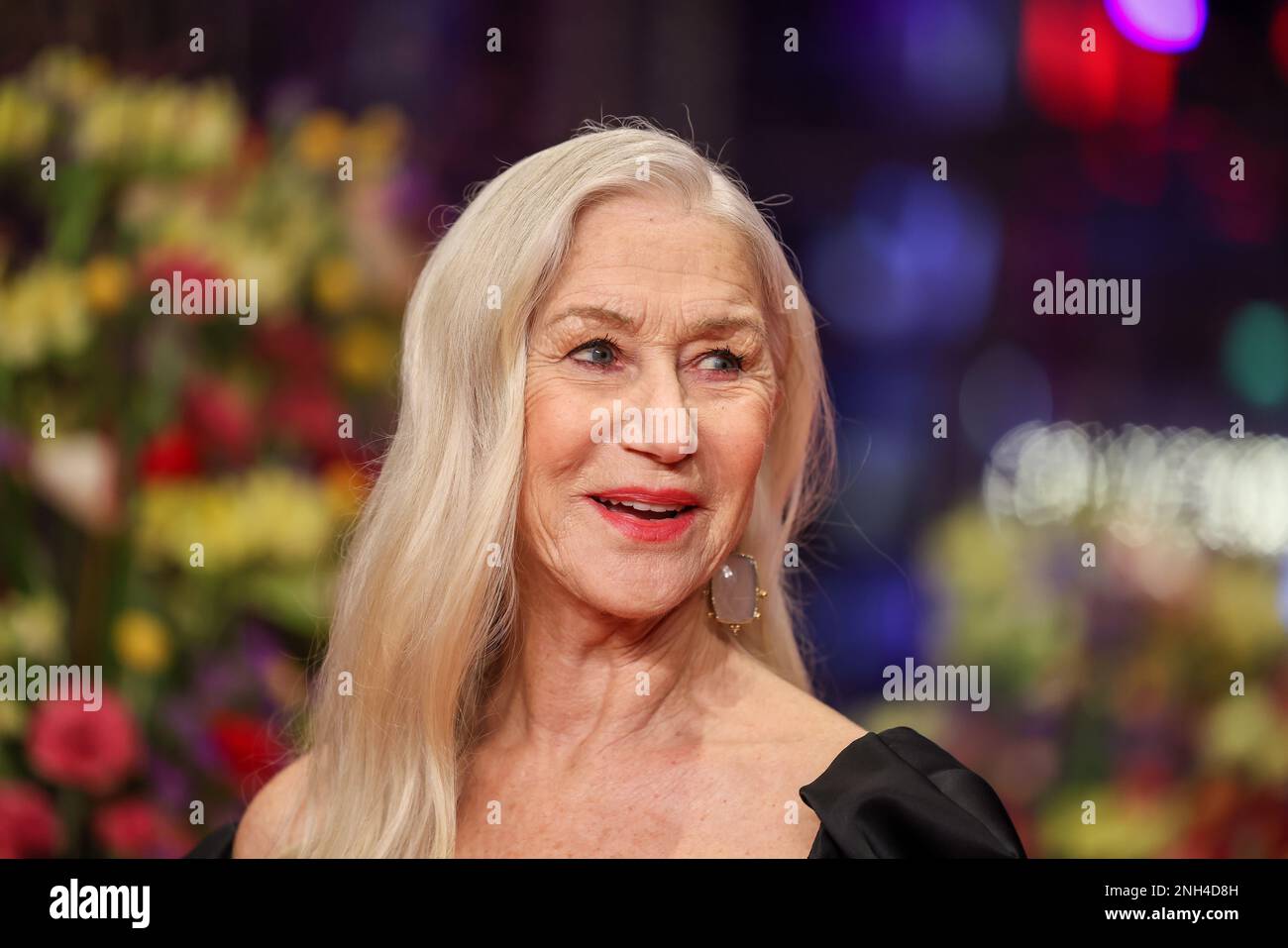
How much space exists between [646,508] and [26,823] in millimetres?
1897

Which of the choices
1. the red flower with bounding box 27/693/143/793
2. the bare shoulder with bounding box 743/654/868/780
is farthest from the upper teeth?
the red flower with bounding box 27/693/143/793

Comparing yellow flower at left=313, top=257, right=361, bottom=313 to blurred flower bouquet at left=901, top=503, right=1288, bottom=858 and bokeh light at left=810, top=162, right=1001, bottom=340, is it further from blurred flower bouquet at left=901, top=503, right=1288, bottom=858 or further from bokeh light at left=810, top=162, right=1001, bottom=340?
blurred flower bouquet at left=901, top=503, right=1288, bottom=858

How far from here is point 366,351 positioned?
338cm

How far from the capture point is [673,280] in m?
2.22

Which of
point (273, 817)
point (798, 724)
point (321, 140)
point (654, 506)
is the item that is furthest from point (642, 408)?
point (321, 140)

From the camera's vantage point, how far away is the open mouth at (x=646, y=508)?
222cm

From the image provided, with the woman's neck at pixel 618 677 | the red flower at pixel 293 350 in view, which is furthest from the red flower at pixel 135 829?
the woman's neck at pixel 618 677

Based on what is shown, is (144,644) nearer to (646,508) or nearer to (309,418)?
(309,418)

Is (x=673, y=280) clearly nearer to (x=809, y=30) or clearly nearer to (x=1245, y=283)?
(x=809, y=30)

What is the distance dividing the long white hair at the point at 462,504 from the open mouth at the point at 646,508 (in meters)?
0.16

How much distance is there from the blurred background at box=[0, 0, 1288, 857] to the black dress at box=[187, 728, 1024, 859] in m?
1.20

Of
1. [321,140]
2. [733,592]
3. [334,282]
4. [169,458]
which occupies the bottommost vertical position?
[733,592]

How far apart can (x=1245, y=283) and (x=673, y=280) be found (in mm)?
1906

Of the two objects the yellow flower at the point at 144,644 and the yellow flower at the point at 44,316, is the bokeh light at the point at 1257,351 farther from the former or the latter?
the yellow flower at the point at 44,316
